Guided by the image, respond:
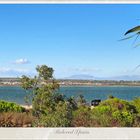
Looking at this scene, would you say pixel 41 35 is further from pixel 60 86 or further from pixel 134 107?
pixel 134 107

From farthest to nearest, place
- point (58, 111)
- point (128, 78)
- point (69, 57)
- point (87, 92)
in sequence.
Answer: point (58, 111) < point (87, 92) < point (69, 57) < point (128, 78)

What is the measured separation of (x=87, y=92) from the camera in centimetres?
573

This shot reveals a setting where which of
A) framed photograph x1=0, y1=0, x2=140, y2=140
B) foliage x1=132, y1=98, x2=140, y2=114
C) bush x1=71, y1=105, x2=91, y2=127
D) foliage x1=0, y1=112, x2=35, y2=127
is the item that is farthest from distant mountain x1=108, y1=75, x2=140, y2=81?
foliage x1=0, y1=112, x2=35, y2=127

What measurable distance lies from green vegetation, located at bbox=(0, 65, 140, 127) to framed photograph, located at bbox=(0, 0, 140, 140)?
1 centimetres

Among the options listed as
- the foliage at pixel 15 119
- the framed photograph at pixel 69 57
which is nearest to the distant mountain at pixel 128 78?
the framed photograph at pixel 69 57

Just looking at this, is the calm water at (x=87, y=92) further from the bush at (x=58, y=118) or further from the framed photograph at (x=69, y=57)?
the bush at (x=58, y=118)

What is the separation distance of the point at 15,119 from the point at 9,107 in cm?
15

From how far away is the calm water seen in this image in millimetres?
5477

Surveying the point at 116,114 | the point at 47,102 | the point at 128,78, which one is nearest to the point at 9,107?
the point at 47,102

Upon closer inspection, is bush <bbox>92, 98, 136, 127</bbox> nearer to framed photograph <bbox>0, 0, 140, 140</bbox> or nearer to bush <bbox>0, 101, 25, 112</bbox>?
framed photograph <bbox>0, 0, 140, 140</bbox>

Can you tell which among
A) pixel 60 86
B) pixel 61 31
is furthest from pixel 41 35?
pixel 60 86

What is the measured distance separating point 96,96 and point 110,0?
4.21ft

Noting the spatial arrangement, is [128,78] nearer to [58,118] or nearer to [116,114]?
[116,114]

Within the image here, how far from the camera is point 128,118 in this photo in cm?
579
